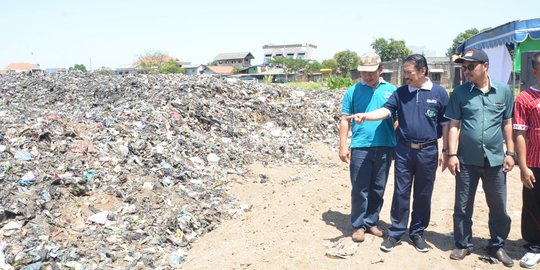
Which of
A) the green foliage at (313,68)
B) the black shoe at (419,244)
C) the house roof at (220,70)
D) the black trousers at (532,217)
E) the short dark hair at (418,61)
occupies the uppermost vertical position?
the house roof at (220,70)

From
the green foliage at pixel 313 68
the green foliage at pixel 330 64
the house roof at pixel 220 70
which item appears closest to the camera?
the green foliage at pixel 330 64

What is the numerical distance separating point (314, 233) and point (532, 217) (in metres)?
1.87

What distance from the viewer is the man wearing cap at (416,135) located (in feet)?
11.4

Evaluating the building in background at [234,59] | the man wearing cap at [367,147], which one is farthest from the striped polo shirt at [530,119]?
the building in background at [234,59]

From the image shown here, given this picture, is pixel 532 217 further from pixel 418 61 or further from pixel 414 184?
pixel 418 61

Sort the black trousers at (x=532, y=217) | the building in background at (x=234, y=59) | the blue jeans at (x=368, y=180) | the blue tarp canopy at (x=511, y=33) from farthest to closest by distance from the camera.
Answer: the building in background at (x=234, y=59), the blue tarp canopy at (x=511, y=33), the blue jeans at (x=368, y=180), the black trousers at (x=532, y=217)

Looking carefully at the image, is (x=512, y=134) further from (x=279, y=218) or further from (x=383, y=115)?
(x=279, y=218)

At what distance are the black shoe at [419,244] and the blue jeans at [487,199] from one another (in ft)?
0.86

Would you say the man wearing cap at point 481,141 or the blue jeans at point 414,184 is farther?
the blue jeans at point 414,184

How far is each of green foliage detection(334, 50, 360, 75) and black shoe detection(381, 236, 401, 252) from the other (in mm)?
50805

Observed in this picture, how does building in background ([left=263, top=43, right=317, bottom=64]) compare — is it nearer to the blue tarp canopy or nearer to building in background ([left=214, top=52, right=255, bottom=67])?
building in background ([left=214, top=52, right=255, bottom=67])

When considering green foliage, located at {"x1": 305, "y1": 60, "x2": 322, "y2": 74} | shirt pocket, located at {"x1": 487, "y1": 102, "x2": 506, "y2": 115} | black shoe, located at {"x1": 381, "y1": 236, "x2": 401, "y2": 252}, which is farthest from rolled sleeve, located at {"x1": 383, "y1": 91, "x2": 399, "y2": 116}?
green foliage, located at {"x1": 305, "y1": 60, "x2": 322, "y2": 74}

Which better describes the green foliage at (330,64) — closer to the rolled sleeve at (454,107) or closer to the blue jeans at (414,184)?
the blue jeans at (414,184)

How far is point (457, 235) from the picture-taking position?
3521mm
